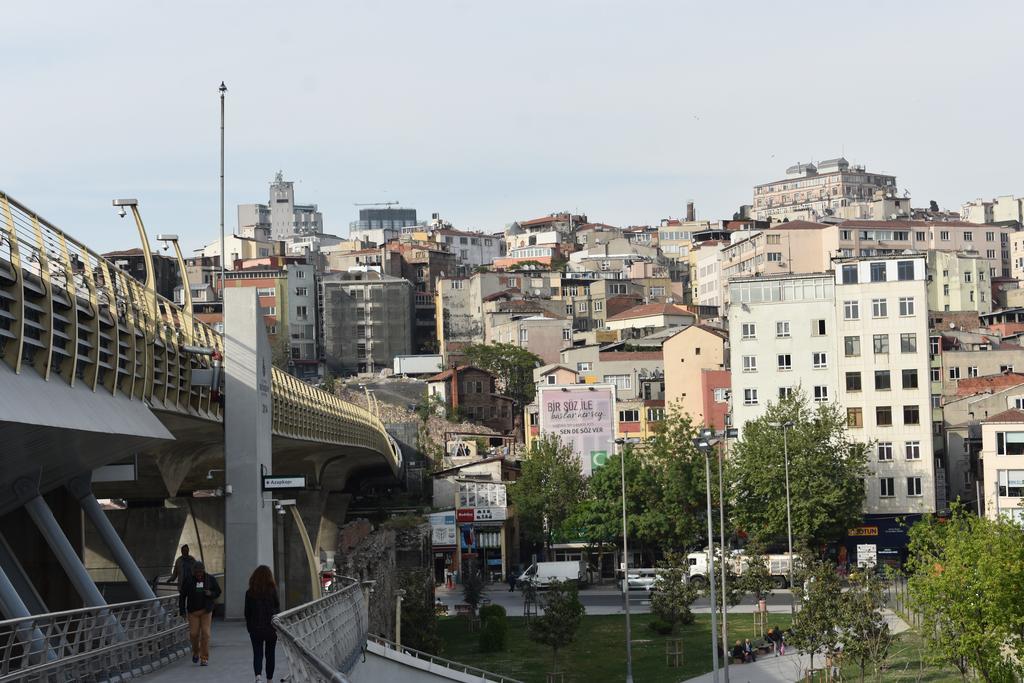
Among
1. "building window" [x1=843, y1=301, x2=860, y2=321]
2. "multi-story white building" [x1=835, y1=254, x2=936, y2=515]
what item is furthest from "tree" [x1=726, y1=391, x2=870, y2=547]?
"building window" [x1=843, y1=301, x2=860, y2=321]

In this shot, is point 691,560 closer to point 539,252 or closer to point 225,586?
point 225,586

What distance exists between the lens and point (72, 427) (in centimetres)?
2005

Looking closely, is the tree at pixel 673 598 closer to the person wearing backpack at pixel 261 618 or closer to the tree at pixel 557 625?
the tree at pixel 557 625

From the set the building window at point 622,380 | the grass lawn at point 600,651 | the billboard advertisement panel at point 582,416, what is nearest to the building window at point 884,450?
the grass lawn at point 600,651

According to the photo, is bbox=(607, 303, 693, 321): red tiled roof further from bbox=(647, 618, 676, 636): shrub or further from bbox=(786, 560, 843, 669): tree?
bbox=(786, 560, 843, 669): tree

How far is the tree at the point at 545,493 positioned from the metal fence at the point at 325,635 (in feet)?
193

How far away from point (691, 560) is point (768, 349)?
1396 cm

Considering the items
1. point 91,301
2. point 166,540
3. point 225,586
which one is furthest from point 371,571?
point 91,301

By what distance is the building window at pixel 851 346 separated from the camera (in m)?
82.2

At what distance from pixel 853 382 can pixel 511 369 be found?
47492 millimetres

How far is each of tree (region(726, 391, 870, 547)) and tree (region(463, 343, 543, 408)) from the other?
162 ft

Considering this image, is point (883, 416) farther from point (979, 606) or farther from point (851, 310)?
point (979, 606)

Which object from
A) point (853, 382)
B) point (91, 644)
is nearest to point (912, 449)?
point (853, 382)

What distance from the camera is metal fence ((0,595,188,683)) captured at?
16.1 m
